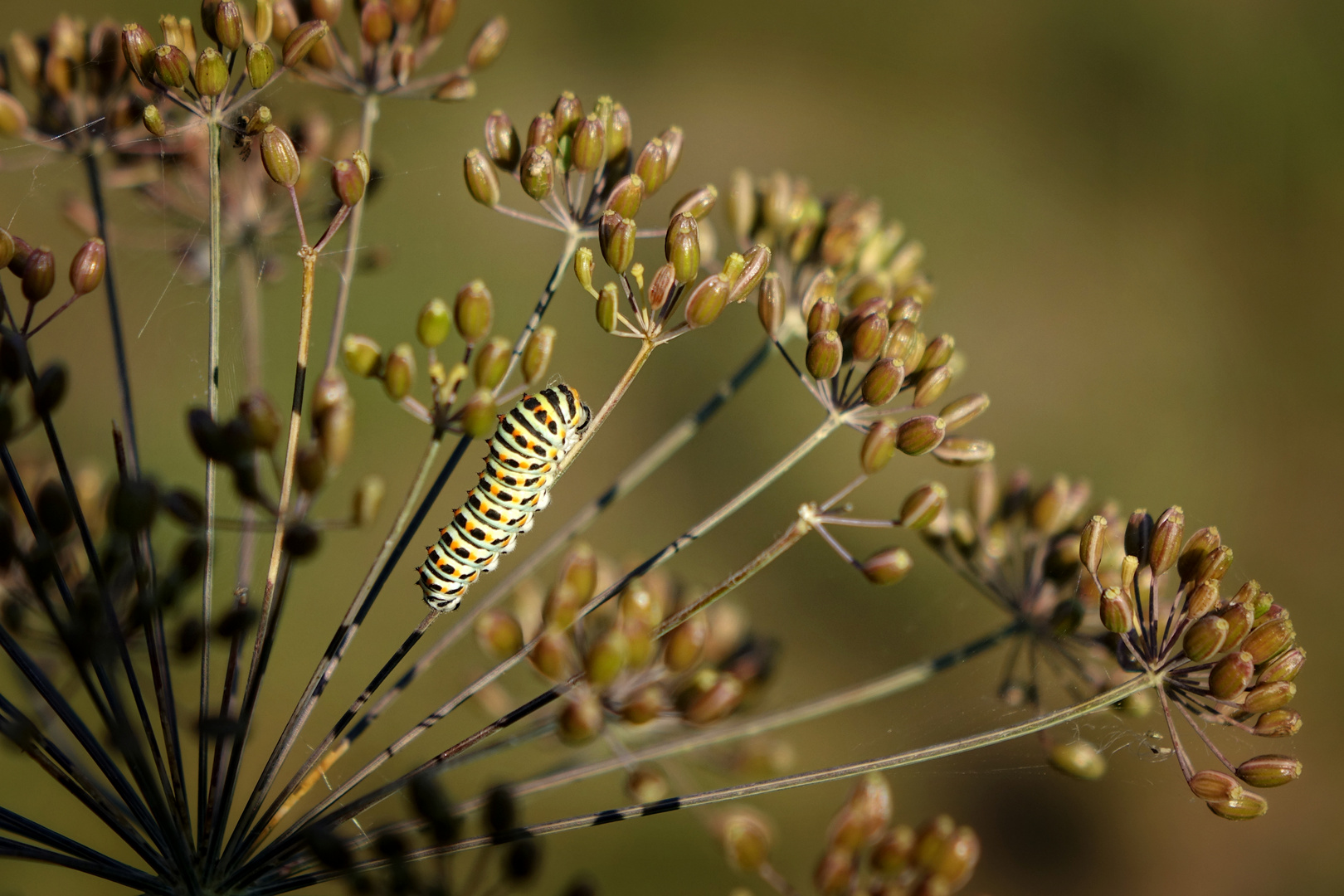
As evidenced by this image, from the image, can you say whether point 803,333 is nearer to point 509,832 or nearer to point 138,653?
point 509,832

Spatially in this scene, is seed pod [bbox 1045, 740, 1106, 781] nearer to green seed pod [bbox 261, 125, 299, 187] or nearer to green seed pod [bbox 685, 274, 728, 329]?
green seed pod [bbox 685, 274, 728, 329]

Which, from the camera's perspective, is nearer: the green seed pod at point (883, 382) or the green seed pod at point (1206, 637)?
the green seed pod at point (1206, 637)

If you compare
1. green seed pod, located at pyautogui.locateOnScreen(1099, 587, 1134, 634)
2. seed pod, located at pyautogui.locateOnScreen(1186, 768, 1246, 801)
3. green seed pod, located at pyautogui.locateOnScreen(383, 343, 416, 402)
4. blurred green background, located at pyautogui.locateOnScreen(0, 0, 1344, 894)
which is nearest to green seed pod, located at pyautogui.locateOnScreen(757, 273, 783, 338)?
green seed pod, located at pyautogui.locateOnScreen(383, 343, 416, 402)

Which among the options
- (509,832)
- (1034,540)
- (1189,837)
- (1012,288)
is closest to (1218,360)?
(1012,288)

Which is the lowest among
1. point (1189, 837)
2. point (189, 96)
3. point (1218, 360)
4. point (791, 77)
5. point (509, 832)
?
point (1189, 837)

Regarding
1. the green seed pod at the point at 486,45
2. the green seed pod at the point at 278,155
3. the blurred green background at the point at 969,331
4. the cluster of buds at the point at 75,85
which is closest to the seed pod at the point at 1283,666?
the green seed pod at the point at 278,155

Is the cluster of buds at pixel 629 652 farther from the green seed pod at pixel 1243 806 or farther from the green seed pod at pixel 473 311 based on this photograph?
the green seed pod at pixel 1243 806

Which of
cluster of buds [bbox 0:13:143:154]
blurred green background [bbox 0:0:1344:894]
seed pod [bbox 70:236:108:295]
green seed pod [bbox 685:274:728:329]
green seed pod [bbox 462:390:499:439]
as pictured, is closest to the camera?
green seed pod [bbox 462:390:499:439]
